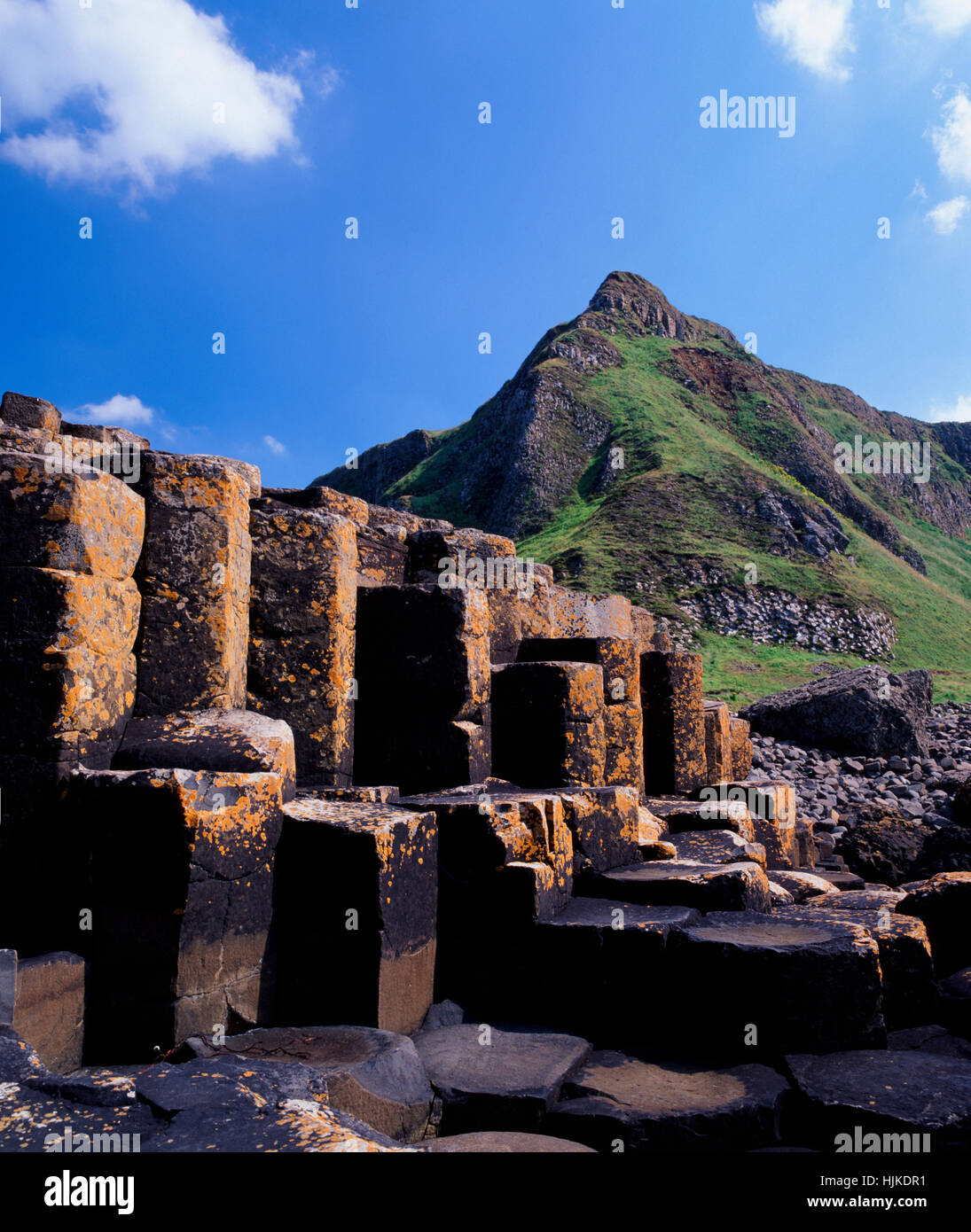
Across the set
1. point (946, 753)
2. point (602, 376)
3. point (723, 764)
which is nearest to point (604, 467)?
point (602, 376)

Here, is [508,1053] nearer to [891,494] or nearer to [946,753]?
[946,753]

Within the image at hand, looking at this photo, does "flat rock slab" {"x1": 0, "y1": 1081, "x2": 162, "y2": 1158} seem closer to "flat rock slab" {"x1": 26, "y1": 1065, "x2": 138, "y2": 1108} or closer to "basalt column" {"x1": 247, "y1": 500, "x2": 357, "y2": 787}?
"flat rock slab" {"x1": 26, "y1": 1065, "x2": 138, "y2": 1108}

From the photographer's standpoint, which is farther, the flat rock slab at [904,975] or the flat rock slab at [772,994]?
the flat rock slab at [904,975]

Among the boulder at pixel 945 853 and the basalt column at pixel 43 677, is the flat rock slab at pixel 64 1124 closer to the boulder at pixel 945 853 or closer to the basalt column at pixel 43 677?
the basalt column at pixel 43 677

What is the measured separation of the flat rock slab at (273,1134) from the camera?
2.50 m

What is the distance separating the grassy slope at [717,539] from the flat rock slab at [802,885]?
726 inches

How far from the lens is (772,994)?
432 cm

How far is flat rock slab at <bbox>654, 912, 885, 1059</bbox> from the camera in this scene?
4.28 meters

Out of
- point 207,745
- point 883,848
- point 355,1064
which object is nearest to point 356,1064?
point 355,1064

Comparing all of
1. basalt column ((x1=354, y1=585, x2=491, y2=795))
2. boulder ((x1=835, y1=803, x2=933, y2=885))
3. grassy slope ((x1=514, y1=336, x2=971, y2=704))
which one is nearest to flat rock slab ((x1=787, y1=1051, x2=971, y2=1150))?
basalt column ((x1=354, y1=585, x2=491, y2=795))

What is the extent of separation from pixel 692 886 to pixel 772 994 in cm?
120
